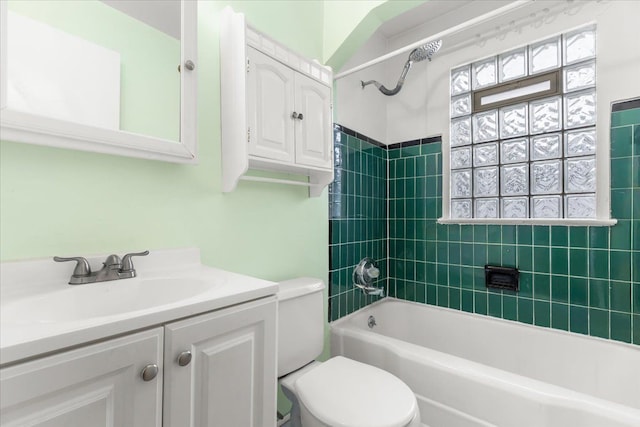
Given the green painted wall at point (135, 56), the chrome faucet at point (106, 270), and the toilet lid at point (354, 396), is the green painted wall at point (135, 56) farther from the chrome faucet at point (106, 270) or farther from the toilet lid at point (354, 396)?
the toilet lid at point (354, 396)

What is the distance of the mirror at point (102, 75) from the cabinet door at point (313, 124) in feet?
1.65

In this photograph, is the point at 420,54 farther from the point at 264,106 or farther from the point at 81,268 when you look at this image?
the point at 81,268

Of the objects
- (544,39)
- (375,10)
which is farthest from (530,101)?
(375,10)

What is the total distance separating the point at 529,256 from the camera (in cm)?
189

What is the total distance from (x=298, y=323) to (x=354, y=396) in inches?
15.8

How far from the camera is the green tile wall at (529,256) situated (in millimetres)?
1624

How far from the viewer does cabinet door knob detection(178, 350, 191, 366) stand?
2.19 ft

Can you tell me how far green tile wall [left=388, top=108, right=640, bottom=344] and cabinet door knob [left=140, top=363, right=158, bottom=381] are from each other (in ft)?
6.70

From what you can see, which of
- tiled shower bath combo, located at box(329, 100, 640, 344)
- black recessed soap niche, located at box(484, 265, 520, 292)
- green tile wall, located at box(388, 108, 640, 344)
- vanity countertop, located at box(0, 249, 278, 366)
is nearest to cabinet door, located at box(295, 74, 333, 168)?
tiled shower bath combo, located at box(329, 100, 640, 344)

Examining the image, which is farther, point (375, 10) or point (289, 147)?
point (375, 10)

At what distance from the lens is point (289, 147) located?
138 centimetres

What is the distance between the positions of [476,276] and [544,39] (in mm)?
1623

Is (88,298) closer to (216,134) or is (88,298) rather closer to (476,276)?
(216,134)

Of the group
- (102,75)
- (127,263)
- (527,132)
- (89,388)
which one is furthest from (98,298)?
(527,132)
